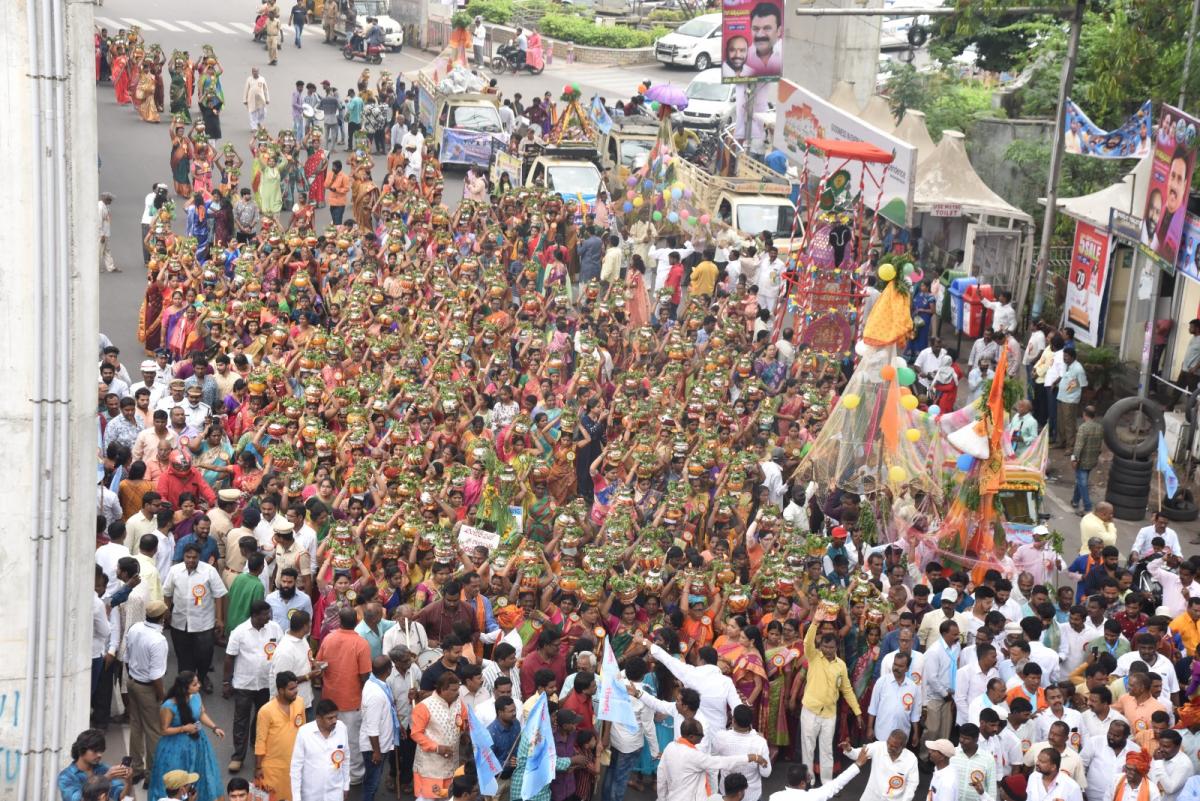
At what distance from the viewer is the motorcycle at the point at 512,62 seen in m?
45.4

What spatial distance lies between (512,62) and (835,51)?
13.9 metres

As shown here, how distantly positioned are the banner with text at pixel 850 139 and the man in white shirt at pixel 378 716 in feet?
41.5

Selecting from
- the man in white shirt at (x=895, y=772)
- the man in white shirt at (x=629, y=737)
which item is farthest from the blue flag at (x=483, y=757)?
the man in white shirt at (x=895, y=772)

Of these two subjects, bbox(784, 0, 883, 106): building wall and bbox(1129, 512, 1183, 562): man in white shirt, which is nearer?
bbox(1129, 512, 1183, 562): man in white shirt

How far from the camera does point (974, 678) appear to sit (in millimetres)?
12641

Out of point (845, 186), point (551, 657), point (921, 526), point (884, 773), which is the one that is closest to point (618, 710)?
point (551, 657)

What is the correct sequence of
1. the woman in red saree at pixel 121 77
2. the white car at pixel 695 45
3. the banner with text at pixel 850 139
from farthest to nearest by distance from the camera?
the white car at pixel 695 45, the woman in red saree at pixel 121 77, the banner with text at pixel 850 139

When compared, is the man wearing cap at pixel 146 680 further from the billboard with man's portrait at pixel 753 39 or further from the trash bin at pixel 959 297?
the billboard with man's portrait at pixel 753 39

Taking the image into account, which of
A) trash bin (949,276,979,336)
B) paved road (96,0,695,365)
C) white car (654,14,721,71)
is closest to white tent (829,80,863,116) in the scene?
paved road (96,0,695,365)

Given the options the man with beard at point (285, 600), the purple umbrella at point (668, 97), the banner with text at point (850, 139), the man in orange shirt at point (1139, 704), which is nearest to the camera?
the man in orange shirt at point (1139, 704)

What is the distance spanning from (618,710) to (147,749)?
3.22m

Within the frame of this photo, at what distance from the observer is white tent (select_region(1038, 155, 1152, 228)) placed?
2103 centimetres

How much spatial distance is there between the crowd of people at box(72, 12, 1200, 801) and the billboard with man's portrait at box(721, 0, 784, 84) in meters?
9.85

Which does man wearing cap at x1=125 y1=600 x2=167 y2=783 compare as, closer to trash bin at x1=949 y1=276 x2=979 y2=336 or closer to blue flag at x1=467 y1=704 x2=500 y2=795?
blue flag at x1=467 y1=704 x2=500 y2=795
